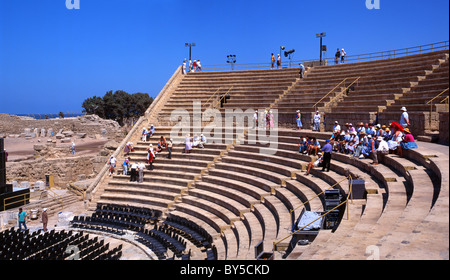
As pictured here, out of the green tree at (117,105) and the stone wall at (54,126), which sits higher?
the green tree at (117,105)

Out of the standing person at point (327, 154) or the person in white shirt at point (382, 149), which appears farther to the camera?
the standing person at point (327, 154)

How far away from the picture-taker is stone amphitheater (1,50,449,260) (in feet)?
24.3

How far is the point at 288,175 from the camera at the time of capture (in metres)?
16.1

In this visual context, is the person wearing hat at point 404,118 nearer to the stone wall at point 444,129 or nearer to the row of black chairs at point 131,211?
the stone wall at point 444,129

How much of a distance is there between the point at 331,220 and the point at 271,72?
2024 centimetres

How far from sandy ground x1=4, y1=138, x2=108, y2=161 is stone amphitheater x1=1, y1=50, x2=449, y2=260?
35.6 feet

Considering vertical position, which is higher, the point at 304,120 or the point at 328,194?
the point at 304,120

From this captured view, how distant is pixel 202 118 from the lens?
25.9 metres

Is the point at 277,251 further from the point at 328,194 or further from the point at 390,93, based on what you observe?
the point at 390,93

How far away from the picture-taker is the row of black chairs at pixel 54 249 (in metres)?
13.3

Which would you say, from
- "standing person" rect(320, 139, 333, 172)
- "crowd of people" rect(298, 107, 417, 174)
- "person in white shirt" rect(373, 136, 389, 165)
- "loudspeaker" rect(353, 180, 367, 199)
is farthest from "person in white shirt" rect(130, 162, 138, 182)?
"loudspeaker" rect(353, 180, 367, 199)

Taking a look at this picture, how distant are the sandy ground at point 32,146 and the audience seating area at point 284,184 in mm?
11112

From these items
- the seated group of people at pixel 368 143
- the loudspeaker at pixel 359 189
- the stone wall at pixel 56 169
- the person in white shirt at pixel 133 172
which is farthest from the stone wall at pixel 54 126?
the loudspeaker at pixel 359 189
